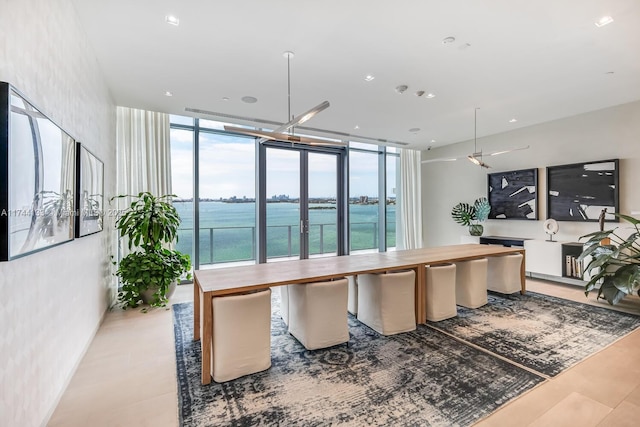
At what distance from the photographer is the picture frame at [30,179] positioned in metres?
1.28

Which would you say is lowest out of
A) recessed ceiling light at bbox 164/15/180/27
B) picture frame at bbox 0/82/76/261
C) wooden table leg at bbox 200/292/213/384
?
wooden table leg at bbox 200/292/213/384

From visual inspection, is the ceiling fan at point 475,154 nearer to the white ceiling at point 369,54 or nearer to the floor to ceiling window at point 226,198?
the white ceiling at point 369,54

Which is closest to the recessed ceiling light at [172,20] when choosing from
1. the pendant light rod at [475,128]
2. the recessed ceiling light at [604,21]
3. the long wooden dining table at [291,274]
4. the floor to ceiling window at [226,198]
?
the long wooden dining table at [291,274]

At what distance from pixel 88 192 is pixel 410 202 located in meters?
6.42

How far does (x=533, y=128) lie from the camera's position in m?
5.33

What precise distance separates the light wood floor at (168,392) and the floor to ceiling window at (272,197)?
8.68ft

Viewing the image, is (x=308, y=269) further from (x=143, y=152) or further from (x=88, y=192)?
(x=143, y=152)

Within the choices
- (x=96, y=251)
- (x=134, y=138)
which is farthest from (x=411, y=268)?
(x=134, y=138)

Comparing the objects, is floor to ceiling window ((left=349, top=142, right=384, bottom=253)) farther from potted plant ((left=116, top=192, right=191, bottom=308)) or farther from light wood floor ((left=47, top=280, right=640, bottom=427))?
light wood floor ((left=47, top=280, right=640, bottom=427))

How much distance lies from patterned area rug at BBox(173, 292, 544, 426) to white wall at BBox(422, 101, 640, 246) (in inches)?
150

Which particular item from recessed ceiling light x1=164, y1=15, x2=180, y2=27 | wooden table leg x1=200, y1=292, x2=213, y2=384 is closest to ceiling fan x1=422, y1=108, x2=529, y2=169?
recessed ceiling light x1=164, y1=15, x2=180, y2=27

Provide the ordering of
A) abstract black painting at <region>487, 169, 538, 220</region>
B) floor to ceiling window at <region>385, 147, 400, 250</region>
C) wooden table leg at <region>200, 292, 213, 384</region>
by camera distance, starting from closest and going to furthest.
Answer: wooden table leg at <region>200, 292, 213, 384</region>, abstract black painting at <region>487, 169, 538, 220</region>, floor to ceiling window at <region>385, 147, 400, 250</region>

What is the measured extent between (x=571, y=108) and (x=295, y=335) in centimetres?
513

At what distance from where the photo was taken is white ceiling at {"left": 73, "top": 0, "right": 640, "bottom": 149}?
7.49ft
